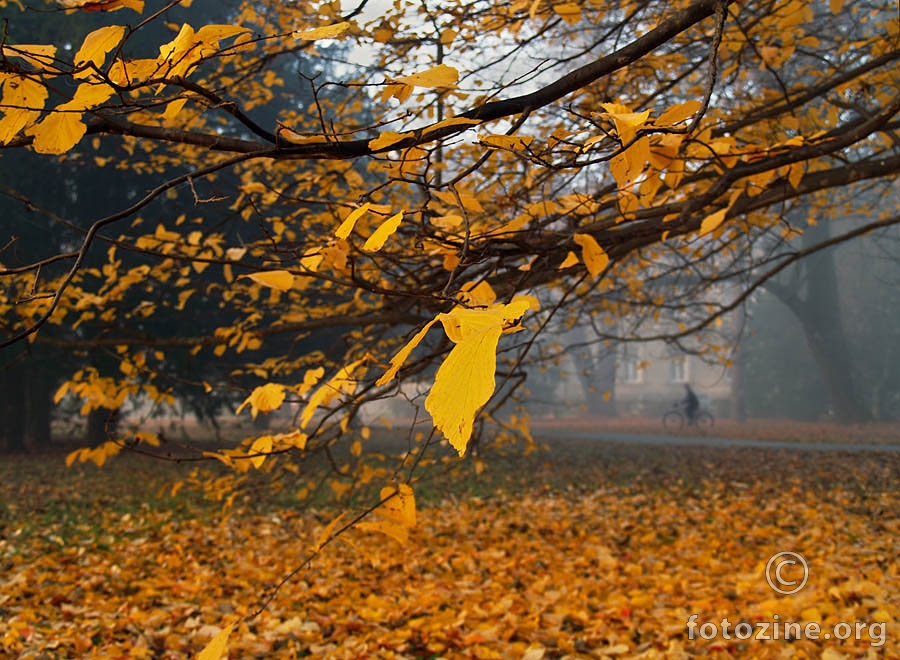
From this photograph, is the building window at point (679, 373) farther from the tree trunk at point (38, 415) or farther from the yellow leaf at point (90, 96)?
the yellow leaf at point (90, 96)

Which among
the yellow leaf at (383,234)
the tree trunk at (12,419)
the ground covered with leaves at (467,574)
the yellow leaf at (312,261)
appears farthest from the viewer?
the tree trunk at (12,419)

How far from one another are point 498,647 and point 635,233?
1871mm

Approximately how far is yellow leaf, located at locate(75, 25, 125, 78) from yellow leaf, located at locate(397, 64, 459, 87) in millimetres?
484

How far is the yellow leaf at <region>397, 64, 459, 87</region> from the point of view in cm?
107

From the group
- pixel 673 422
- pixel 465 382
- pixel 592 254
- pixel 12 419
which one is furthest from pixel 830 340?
pixel 465 382

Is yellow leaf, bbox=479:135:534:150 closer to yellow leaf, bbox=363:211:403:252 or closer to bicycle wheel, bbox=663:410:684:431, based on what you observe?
yellow leaf, bbox=363:211:403:252

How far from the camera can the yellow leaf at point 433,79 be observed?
3.52 ft

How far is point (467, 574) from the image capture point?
459 cm

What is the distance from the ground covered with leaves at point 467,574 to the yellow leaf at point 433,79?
50.3 inches

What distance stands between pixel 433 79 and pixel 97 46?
0.56 metres

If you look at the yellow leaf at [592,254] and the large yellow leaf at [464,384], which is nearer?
the large yellow leaf at [464,384]

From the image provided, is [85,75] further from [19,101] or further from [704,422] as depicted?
[704,422]

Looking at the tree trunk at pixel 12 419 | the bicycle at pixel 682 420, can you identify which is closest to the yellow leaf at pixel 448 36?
the tree trunk at pixel 12 419

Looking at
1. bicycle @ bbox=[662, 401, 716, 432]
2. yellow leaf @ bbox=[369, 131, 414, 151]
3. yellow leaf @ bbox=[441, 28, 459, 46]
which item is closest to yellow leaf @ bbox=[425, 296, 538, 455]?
yellow leaf @ bbox=[369, 131, 414, 151]
